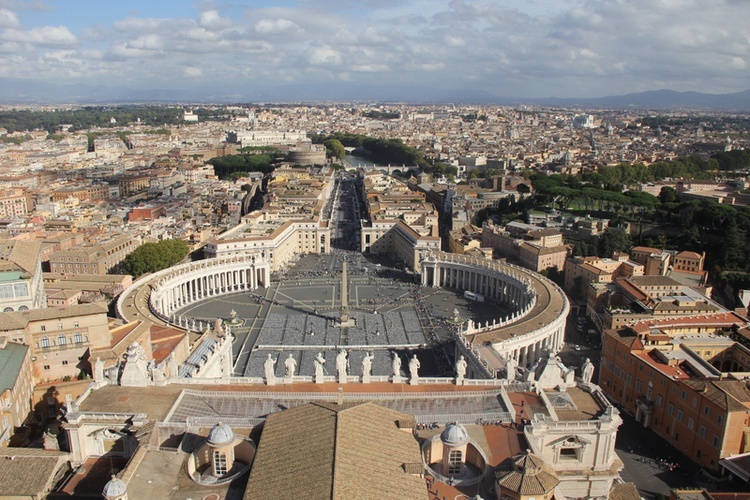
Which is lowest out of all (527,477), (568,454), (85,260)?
(85,260)

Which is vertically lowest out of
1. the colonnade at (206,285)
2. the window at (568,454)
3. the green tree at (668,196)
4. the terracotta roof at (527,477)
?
the colonnade at (206,285)

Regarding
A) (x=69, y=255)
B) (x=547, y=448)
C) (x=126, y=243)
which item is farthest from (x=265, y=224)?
(x=547, y=448)

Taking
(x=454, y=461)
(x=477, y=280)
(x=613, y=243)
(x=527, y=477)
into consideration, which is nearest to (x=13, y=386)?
(x=454, y=461)

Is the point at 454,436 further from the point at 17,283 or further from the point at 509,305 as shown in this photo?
the point at 509,305

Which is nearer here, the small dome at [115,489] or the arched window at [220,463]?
the small dome at [115,489]

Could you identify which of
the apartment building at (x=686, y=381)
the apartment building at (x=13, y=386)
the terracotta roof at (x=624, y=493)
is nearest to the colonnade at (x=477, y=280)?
the apartment building at (x=686, y=381)

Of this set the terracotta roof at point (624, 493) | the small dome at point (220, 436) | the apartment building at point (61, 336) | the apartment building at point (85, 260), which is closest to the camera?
the small dome at point (220, 436)

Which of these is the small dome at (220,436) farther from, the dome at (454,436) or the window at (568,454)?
the window at (568,454)
